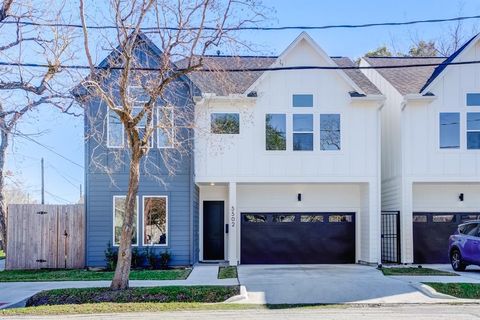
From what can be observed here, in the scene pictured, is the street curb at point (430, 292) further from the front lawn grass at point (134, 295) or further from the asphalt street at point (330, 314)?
the front lawn grass at point (134, 295)

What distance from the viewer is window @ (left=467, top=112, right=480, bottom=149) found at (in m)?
18.3

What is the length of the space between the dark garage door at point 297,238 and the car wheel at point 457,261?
3754 mm

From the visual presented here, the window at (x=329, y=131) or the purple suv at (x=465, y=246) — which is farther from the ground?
the window at (x=329, y=131)

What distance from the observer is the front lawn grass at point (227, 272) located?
14734 millimetres

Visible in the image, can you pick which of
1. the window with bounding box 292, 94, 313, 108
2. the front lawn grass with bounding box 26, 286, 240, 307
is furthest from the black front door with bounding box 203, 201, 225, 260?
the front lawn grass with bounding box 26, 286, 240, 307

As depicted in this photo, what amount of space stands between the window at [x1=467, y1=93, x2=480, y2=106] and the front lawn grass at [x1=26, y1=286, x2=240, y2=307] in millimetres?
11321

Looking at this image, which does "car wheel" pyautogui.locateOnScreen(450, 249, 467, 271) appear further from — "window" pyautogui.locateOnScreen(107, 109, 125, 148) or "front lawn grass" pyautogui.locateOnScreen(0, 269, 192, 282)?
"window" pyautogui.locateOnScreen(107, 109, 125, 148)

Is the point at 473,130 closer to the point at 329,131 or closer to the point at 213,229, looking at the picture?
the point at 329,131

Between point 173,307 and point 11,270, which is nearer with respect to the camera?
point 173,307

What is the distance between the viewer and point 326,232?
19.7 metres

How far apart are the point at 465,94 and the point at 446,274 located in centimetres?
667

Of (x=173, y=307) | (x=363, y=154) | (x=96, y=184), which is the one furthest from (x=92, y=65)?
(x=363, y=154)

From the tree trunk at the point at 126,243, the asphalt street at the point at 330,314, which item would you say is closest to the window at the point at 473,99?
the asphalt street at the point at 330,314

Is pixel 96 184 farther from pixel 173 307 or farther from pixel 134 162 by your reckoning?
pixel 173 307
